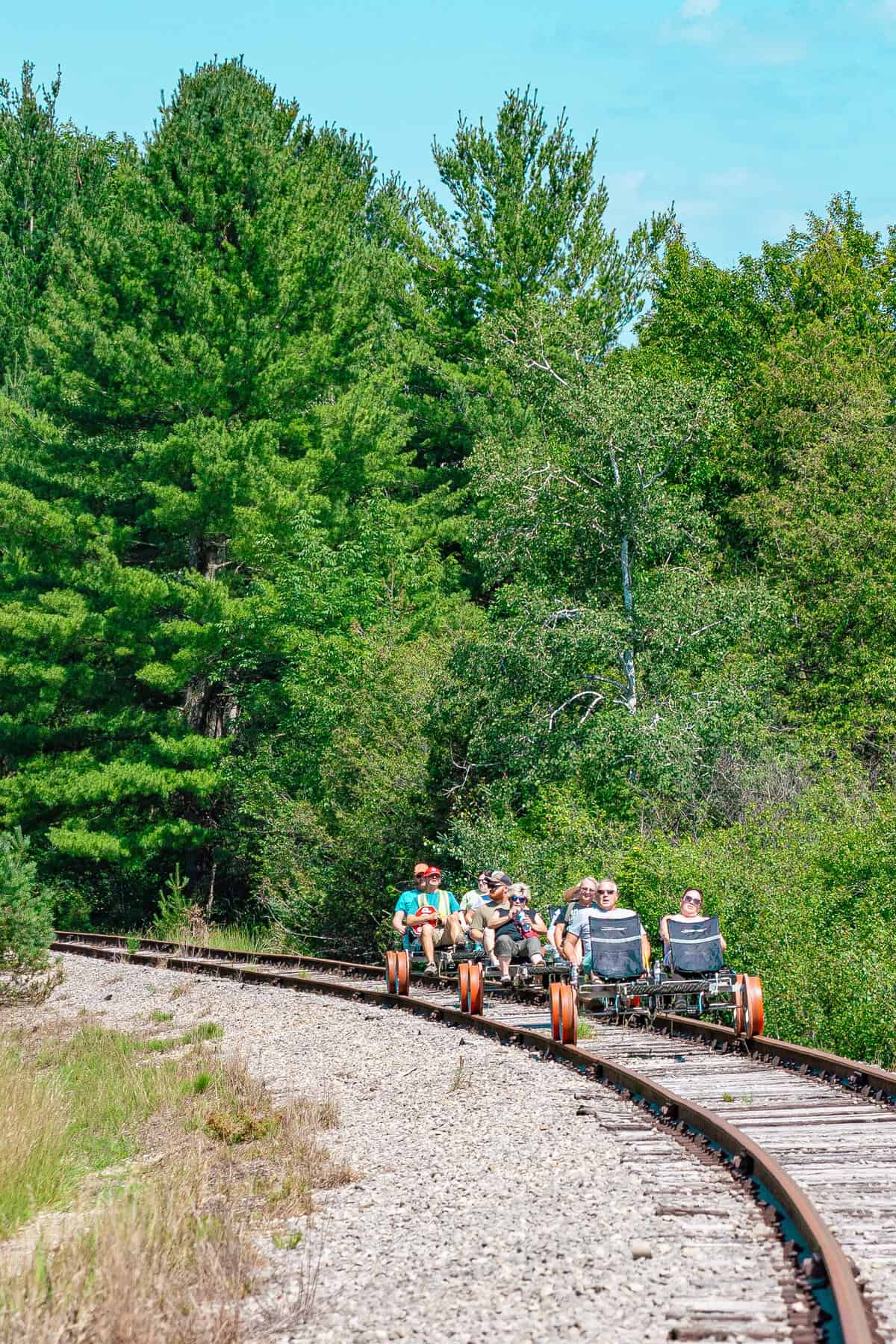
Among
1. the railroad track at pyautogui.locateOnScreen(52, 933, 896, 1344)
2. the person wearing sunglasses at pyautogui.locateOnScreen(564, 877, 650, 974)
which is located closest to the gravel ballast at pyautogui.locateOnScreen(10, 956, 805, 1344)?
the railroad track at pyautogui.locateOnScreen(52, 933, 896, 1344)

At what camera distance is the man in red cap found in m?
18.2

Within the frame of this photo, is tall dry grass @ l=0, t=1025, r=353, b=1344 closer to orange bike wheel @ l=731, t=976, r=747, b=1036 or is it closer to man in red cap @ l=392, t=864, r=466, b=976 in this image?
orange bike wheel @ l=731, t=976, r=747, b=1036

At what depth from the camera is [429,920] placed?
60.4 ft

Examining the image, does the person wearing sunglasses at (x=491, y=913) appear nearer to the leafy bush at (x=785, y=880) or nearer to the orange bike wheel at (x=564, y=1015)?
the leafy bush at (x=785, y=880)

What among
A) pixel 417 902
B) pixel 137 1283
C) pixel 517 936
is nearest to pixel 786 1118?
pixel 137 1283

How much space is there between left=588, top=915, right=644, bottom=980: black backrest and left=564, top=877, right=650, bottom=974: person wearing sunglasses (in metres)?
0.04

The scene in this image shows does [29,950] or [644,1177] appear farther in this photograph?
[29,950]

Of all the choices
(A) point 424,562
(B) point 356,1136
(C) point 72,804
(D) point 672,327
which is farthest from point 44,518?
(B) point 356,1136

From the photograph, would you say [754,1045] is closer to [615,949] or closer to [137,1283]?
[615,949]

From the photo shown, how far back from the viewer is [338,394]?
36.3 meters

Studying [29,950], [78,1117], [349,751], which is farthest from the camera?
[349,751]

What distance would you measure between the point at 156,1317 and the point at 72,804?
27598 mm

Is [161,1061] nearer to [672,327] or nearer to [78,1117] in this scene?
[78,1117]

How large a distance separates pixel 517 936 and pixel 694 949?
3.98 meters
